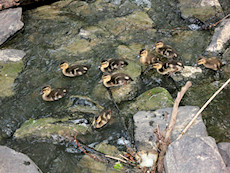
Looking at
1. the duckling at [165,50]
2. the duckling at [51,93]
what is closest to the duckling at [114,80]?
the duckling at [51,93]

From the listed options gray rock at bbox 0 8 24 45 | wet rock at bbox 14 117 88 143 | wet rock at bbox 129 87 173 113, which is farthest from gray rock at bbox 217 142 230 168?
gray rock at bbox 0 8 24 45

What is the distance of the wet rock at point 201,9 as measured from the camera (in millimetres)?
5734

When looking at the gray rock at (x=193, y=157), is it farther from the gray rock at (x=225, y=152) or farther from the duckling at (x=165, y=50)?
the duckling at (x=165, y=50)

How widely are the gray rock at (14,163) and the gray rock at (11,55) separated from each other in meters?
2.51

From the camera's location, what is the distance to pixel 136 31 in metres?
5.61

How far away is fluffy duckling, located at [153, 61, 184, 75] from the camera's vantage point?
4367 millimetres

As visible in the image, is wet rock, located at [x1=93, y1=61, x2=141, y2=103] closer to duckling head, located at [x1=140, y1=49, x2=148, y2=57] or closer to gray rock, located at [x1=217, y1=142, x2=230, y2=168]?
duckling head, located at [x1=140, y1=49, x2=148, y2=57]

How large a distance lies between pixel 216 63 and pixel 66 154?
2.86 metres

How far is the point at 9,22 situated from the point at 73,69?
7.92ft

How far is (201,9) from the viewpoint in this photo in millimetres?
5926

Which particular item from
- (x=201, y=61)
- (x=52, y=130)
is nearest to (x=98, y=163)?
(x=52, y=130)

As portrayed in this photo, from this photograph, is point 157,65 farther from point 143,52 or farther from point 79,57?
point 79,57

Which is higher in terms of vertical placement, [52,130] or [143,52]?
[143,52]

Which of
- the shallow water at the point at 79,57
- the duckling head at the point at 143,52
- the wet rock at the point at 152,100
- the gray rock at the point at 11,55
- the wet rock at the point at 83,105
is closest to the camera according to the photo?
the shallow water at the point at 79,57
